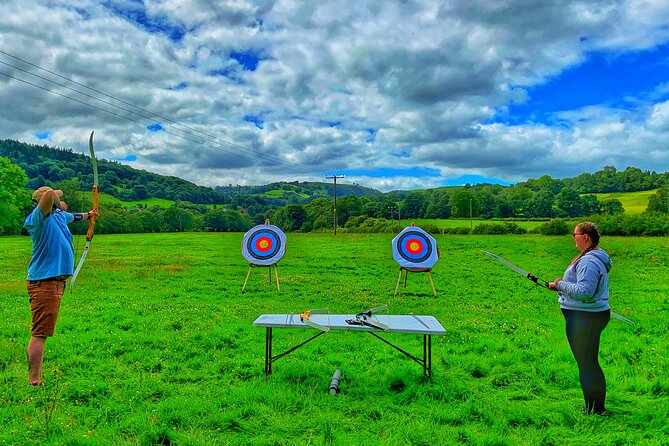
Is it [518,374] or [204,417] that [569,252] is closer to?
[518,374]

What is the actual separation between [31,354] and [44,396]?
0.42 meters

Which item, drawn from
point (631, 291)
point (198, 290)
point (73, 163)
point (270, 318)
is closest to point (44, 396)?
point (270, 318)

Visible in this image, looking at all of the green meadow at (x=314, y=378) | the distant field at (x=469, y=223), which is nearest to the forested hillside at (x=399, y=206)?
the distant field at (x=469, y=223)

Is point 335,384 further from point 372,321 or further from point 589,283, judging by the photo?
point 589,283

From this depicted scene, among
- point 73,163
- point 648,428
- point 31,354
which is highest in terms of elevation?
point 73,163

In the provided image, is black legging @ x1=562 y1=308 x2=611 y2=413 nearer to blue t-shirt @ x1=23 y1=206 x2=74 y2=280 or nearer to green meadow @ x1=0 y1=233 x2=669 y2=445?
green meadow @ x1=0 y1=233 x2=669 y2=445

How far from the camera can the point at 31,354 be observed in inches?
152

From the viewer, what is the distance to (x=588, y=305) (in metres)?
3.29

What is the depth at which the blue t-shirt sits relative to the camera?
3920mm

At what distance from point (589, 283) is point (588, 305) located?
0.22m

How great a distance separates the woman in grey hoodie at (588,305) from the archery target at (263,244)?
760cm

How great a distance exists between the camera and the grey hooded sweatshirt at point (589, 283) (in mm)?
3203

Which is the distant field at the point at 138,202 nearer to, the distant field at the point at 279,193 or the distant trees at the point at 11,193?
the distant trees at the point at 11,193

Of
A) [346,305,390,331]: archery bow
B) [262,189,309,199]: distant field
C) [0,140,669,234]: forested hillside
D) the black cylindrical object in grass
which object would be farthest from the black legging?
[262,189,309,199]: distant field
